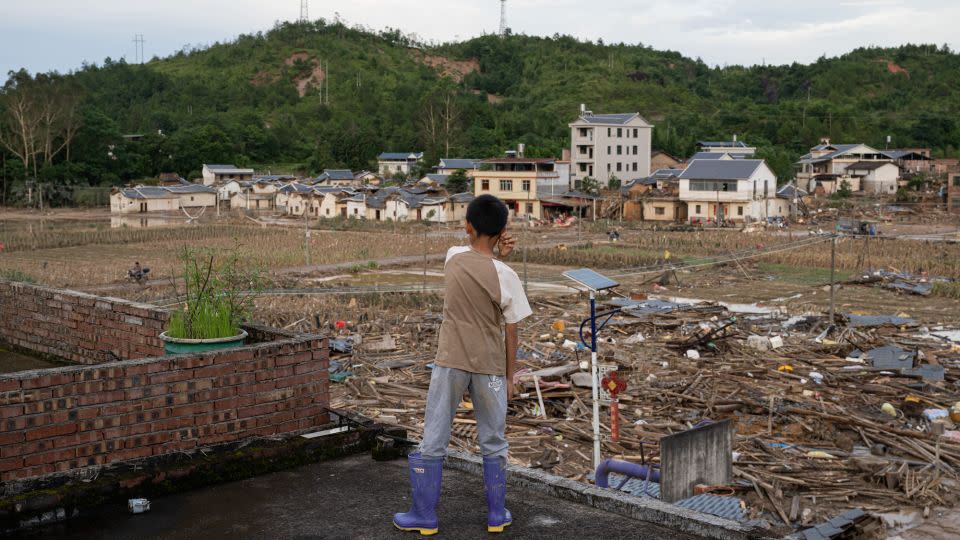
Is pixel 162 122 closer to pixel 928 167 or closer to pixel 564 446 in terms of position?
pixel 928 167

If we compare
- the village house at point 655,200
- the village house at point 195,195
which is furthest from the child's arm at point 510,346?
the village house at point 195,195

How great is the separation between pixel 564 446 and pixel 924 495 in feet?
11.9

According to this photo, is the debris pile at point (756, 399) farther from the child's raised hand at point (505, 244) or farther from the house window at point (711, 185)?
the house window at point (711, 185)

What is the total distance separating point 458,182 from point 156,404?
4957cm

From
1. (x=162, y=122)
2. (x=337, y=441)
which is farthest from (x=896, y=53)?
(x=337, y=441)

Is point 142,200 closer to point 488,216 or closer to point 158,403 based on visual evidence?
point 158,403

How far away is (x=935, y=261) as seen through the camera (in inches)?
1103

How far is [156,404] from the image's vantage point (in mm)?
5246

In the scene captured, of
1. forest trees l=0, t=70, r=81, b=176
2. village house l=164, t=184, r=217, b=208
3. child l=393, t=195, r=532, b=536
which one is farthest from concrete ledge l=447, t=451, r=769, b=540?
forest trees l=0, t=70, r=81, b=176

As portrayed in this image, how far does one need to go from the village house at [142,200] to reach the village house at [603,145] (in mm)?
25446

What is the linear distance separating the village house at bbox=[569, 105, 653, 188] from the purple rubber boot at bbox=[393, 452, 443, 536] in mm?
52756

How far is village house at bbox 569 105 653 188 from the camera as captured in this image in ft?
189

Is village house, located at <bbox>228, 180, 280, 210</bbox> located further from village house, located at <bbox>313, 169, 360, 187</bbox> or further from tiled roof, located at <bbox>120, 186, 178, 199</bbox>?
tiled roof, located at <bbox>120, 186, 178, 199</bbox>

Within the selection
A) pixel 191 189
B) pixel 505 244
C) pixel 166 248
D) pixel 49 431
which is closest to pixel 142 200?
pixel 191 189
